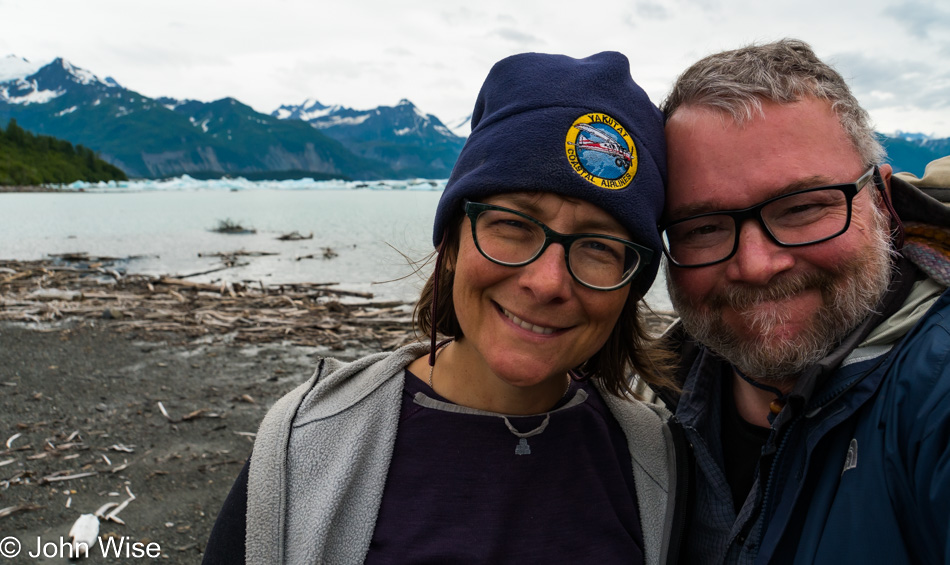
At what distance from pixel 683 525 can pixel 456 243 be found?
1.35 meters

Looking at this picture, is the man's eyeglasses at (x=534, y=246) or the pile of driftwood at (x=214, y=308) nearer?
the man's eyeglasses at (x=534, y=246)

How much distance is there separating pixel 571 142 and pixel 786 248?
825mm

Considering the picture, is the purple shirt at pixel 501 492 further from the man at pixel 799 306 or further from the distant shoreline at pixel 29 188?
the distant shoreline at pixel 29 188

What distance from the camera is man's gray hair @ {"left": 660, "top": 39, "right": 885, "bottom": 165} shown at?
6.52 ft

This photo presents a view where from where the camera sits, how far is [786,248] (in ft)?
6.31

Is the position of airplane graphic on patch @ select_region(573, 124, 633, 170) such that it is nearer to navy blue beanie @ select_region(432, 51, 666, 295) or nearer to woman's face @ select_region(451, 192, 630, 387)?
navy blue beanie @ select_region(432, 51, 666, 295)

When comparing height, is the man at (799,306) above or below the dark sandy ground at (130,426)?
above

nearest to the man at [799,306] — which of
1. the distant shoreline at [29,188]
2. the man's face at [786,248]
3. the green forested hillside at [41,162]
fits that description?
the man's face at [786,248]

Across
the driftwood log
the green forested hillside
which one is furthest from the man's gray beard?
the green forested hillside

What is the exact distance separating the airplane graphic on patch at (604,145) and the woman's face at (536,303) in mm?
176

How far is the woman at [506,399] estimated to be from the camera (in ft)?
5.80

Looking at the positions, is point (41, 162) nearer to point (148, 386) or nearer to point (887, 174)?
point (148, 386)

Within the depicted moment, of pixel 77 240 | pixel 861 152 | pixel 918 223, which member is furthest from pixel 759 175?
pixel 77 240

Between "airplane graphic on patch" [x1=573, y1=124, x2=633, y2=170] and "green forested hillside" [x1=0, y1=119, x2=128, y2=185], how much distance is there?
128835mm
